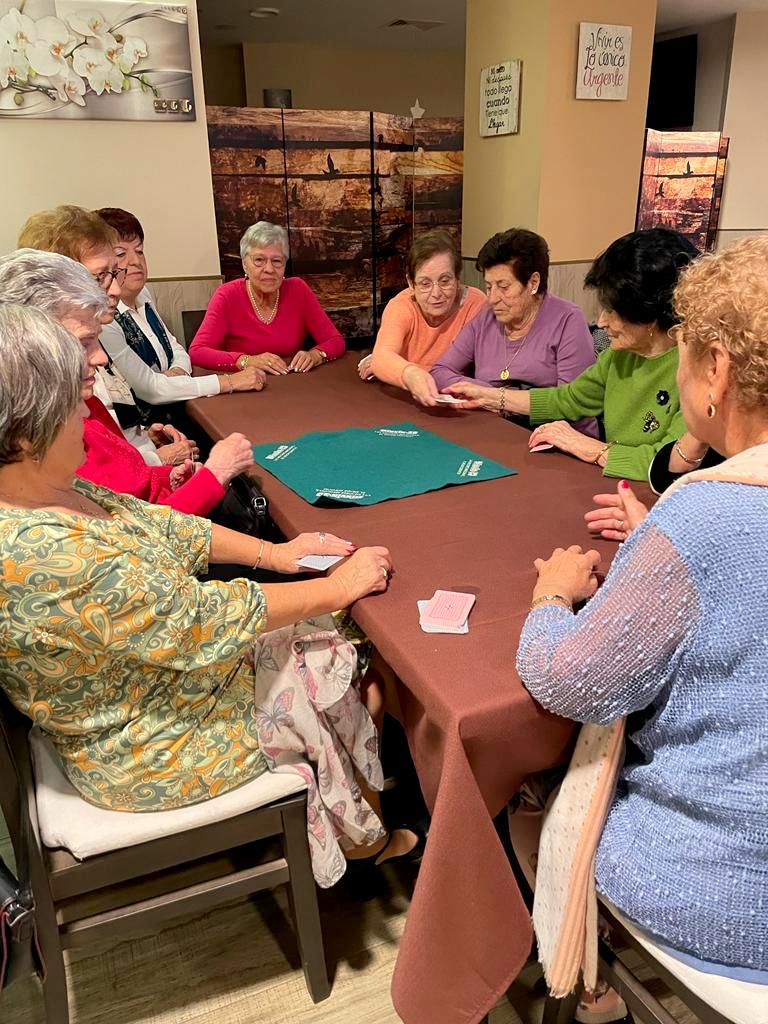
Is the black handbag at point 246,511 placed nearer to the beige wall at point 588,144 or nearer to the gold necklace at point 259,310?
the gold necklace at point 259,310

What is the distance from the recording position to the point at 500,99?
13.6ft

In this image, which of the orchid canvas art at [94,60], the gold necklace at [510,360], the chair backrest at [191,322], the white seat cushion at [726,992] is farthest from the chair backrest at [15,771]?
the orchid canvas art at [94,60]

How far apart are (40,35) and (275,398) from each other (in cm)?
198

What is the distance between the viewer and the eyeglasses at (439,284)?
2.59 metres

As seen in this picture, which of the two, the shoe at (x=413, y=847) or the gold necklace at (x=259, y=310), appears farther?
the gold necklace at (x=259, y=310)

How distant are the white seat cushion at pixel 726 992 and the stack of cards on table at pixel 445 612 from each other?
1.58 ft

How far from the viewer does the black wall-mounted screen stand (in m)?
5.50

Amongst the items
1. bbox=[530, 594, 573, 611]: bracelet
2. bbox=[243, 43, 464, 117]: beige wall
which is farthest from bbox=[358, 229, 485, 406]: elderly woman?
bbox=[243, 43, 464, 117]: beige wall

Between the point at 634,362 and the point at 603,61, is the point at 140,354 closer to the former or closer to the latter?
the point at 634,362

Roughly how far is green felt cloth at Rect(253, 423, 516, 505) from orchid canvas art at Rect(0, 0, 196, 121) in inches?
88.0

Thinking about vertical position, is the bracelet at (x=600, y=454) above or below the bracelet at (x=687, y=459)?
below

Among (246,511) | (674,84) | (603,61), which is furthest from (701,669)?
(674,84)

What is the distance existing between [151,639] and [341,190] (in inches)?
152

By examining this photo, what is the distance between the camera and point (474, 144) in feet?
14.8
